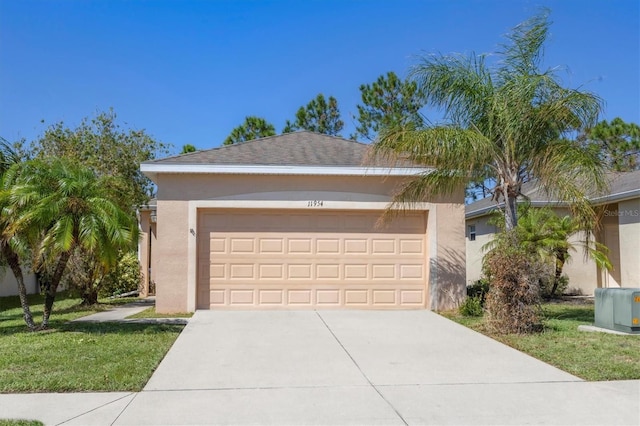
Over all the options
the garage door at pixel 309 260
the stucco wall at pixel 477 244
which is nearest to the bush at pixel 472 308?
the garage door at pixel 309 260

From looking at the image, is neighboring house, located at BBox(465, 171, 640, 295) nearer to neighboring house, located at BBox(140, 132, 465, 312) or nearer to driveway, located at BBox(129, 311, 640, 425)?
neighboring house, located at BBox(140, 132, 465, 312)

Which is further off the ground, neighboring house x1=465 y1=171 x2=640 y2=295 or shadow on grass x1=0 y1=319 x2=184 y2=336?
neighboring house x1=465 y1=171 x2=640 y2=295

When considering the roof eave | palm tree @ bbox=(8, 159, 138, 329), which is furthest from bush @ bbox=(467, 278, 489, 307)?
palm tree @ bbox=(8, 159, 138, 329)

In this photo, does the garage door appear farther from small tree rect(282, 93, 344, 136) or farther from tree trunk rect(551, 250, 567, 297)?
small tree rect(282, 93, 344, 136)

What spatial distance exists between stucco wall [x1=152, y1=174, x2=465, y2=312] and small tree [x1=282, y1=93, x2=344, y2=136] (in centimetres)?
1889

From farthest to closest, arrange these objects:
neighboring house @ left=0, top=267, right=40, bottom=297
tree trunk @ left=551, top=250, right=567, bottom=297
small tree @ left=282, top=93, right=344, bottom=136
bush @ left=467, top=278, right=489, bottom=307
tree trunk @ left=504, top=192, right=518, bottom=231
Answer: small tree @ left=282, top=93, right=344, bottom=136 < neighboring house @ left=0, top=267, right=40, bottom=297 < tree trunk @ left=551, top=250, right=567, bottom=297 < bush @ left=467, top=278, right=489, bottom=307 < tree trunk @ left=504, top=192, right=518, bottom=231

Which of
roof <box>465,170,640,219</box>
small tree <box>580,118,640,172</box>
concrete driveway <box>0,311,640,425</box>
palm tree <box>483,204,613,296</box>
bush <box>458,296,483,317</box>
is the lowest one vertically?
concrete driveway <box>0,311,640,425</box>

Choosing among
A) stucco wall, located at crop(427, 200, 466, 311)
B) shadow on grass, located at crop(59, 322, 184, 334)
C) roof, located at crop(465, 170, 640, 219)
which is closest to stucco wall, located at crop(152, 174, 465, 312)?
stucco wall, located at crop(427, 200, 466, 311)

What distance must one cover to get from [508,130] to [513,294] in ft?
10.4

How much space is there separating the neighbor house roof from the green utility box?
15.0 feet

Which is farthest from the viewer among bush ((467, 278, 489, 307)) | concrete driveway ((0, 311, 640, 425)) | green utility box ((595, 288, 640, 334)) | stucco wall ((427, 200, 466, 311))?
bush ((467, 278, 489, 307))

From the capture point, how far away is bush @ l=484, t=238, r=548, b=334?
32.9 ft

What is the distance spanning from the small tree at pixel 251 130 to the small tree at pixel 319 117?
1.12 meters

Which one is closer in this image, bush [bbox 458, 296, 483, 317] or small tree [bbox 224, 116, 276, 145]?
bush [bbox 458, 296, 483, 317]
